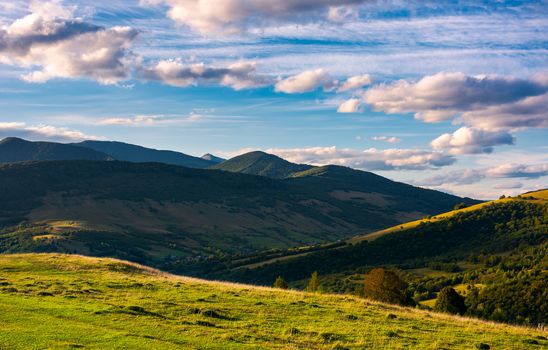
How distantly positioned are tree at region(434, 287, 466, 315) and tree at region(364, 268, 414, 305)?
4.38 metres

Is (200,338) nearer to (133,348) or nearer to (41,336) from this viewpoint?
(133,348)

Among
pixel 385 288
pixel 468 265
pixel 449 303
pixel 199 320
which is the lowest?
pixel 468 265

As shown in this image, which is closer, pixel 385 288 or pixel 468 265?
pixel 385 288

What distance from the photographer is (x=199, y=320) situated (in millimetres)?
28078

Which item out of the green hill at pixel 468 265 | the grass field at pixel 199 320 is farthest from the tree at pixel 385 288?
the green hill at pixel 468 265

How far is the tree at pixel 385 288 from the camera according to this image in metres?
61.8

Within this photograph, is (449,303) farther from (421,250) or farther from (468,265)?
(421,250)

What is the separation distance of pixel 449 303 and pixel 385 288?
8.98m


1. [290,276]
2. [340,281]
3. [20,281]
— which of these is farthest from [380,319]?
[290,276]

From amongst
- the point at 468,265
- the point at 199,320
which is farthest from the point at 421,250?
the point at 199,320

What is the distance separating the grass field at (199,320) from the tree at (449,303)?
80.5 ft

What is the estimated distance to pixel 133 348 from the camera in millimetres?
20219

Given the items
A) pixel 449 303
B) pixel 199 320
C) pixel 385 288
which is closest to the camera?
pixel 199 320

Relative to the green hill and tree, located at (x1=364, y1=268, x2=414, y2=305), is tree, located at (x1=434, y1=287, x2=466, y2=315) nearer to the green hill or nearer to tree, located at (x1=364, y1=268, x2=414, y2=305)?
tree, located at (x1=364, y1=268, x2=414, y2=305)
